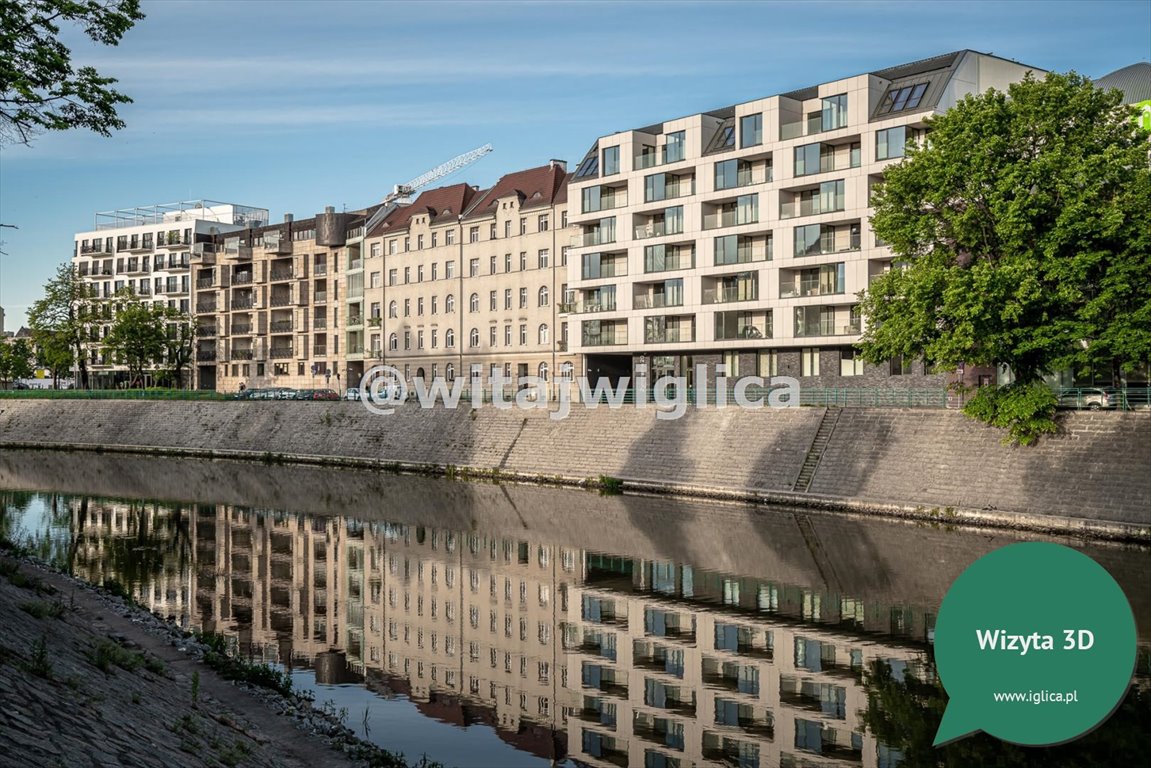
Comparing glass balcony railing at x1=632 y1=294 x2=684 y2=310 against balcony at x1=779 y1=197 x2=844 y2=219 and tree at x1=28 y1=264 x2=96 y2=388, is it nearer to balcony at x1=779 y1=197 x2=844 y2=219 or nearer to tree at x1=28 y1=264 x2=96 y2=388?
balcony at x1=779 y1=197 x2=844 y2=219

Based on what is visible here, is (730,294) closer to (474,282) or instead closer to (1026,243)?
(1026,243)

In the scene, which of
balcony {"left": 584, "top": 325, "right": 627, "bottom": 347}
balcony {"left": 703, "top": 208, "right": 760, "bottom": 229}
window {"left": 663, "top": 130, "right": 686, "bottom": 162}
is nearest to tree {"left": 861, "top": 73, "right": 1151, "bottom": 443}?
balcony {"left": 703, "top": 208, "right": 760, "bottom": 229}

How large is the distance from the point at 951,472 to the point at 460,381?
51888 millimetres

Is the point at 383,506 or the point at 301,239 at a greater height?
the point at 301,239

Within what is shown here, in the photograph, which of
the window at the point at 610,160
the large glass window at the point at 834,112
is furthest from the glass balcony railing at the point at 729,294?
the window at the point at 610,160

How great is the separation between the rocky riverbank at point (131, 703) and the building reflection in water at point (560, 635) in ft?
10.1

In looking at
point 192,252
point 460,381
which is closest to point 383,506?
point 460,381

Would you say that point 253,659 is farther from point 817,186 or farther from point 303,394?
point 303,394

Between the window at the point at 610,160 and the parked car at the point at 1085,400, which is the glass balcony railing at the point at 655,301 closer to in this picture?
the window at the point at 610,160

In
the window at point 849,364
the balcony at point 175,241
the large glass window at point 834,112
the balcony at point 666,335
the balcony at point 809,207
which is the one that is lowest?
the window at point 849,364

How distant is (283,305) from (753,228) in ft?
211

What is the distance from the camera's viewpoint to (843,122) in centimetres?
5978

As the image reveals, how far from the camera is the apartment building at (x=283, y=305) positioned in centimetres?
10562

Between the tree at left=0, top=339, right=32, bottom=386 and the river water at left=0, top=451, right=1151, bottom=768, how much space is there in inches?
3479
